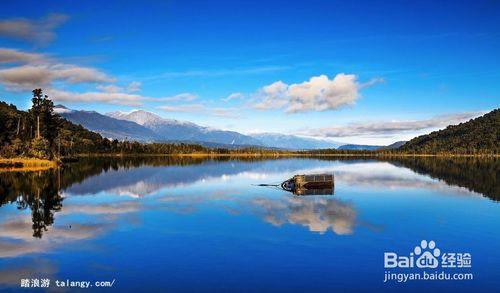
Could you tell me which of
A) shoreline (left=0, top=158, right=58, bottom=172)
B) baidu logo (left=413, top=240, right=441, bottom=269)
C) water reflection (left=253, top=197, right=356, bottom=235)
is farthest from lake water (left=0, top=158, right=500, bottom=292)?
shoreline (left=0, top=158, right=58, bottom=172)

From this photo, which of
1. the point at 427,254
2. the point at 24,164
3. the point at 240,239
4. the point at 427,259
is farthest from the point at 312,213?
the point at 24,164

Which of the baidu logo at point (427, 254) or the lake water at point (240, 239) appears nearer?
the lake water at point (240, 239)

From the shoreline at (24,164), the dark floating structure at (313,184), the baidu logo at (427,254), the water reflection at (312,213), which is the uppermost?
the shoreline at (24,164)

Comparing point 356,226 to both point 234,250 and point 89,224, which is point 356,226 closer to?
point 234,250

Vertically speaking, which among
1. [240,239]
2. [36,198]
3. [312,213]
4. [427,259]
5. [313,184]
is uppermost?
[313,184]

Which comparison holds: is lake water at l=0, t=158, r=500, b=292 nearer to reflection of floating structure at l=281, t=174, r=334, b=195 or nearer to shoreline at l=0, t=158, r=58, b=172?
reflection of floating structure at l=281, t=174, r=334, b=195

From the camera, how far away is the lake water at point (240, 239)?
82.5 feet

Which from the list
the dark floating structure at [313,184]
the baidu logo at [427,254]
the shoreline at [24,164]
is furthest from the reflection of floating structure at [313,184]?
the shoreline at [24,164]

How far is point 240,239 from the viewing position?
35.3 m

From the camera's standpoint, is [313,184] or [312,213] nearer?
[312,213]

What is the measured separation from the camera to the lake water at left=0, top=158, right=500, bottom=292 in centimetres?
2514

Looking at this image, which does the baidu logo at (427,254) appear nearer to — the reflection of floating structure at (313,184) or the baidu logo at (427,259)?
the baidu logo at (427,259)

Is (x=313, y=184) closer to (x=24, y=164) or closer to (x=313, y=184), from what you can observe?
(x=313, y=184)

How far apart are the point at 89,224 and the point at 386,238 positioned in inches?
1066
